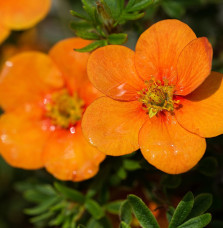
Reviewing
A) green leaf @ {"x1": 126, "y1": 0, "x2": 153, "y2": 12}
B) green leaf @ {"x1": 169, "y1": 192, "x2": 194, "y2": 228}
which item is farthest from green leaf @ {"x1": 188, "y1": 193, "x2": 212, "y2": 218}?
green leaf @ {"x1": 126, "y1": 0, "x2": 153, "y2": 12}

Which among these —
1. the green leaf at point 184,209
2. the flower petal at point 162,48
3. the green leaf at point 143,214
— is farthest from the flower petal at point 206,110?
the green leaf at point 143,214

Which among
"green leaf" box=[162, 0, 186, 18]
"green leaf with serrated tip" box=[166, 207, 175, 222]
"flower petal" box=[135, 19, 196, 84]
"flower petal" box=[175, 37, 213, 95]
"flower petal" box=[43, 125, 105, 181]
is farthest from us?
"green leaf" box=[162, 0, 186, 18]

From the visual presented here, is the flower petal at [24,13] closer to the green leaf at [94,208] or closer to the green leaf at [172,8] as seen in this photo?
the green leaf at [172,8]

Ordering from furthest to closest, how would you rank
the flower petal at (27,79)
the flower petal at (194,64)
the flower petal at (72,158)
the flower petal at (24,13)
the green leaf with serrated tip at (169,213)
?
the flower petal at (24,13) → the flower petal at (27,79) → the flower petal at (72,158) → the green leaf with serrated tip at (169,213) → the flower petal at (194,64)

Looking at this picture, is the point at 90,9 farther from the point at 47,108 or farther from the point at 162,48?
the point at 47,108

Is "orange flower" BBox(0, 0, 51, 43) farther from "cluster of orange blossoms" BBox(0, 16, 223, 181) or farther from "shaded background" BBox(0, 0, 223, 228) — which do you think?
"shaded background" BBox(0, 0, 223, 228)

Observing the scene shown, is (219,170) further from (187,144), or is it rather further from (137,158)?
(187,144)

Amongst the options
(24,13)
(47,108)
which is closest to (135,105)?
(47,108)
